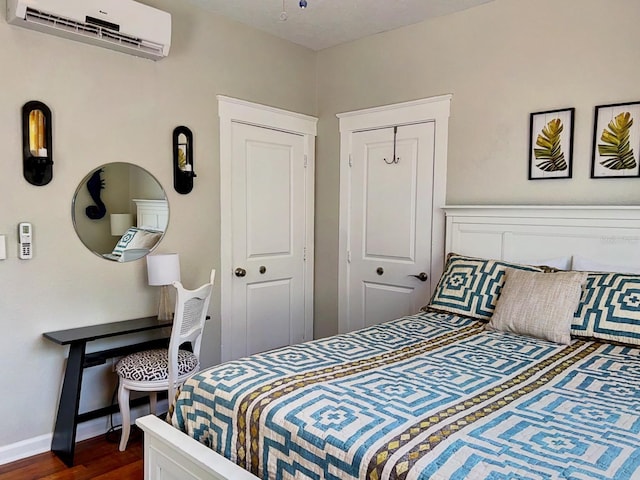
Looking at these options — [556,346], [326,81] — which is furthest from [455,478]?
[326,81]

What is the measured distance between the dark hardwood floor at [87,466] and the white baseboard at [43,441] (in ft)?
0.10

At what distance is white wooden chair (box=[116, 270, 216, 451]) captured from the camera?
99.7 inches

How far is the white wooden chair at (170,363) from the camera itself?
2.53 meters

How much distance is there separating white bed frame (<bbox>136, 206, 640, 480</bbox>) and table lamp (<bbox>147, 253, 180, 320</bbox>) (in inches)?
42.0

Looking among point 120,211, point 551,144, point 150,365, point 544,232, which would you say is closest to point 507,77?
point 551,144

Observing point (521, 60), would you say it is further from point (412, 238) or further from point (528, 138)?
point (412, 238)

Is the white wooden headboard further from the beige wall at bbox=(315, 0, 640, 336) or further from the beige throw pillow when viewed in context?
the beige throw pillow

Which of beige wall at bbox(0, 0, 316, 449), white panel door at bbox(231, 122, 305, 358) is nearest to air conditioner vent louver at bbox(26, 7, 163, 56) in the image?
beige wall at bbox(0, 0, 316, 449)

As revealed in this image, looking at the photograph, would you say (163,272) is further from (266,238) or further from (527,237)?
(527,237)

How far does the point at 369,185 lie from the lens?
3.66m

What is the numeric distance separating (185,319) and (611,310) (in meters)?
2.06

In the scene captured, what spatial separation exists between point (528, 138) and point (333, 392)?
2.12 m

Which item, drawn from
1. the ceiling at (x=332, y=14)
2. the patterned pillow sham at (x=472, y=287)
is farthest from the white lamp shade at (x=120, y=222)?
the patterned pillow sham at (x=472, y=287)

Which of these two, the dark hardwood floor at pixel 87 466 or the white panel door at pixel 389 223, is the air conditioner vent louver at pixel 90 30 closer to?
the white panel door at pixel 389 223
